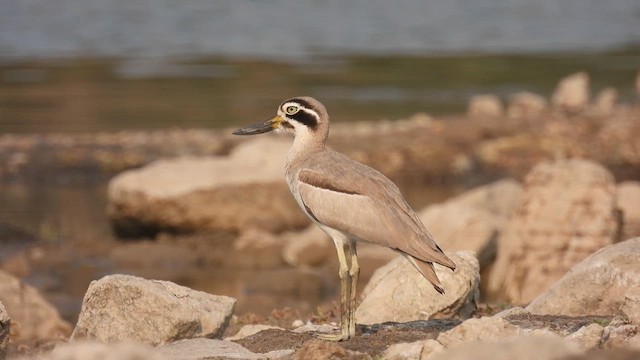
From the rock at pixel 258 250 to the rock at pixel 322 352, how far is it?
29.8 ft

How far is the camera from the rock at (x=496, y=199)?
17766mm

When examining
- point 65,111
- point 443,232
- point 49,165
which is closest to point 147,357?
point 443,232

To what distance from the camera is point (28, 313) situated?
503 inches

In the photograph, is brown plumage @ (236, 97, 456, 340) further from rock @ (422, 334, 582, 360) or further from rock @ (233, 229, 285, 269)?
rock @ (233, 229, 285, 269)

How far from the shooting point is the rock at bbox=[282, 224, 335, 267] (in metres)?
17.1

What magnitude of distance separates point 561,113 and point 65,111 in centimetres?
920

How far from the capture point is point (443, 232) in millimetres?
15789

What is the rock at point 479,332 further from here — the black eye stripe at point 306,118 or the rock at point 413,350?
the black eye stripe at point 306,118

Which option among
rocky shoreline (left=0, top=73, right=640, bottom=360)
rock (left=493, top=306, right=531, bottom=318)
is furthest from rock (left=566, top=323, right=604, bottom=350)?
rock (left=493, top=306, right=531, bottom=318)

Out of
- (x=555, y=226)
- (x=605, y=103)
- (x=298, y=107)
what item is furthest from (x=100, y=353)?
(x=605, y=103)

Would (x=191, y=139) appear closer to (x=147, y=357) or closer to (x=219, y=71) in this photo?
(x=219, y=71)

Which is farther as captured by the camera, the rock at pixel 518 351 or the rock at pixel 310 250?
the rock at pixel 310 250

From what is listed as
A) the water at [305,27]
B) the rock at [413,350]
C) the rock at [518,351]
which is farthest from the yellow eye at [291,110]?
the water at [305,27]

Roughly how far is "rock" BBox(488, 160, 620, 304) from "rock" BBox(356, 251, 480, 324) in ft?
12.3
